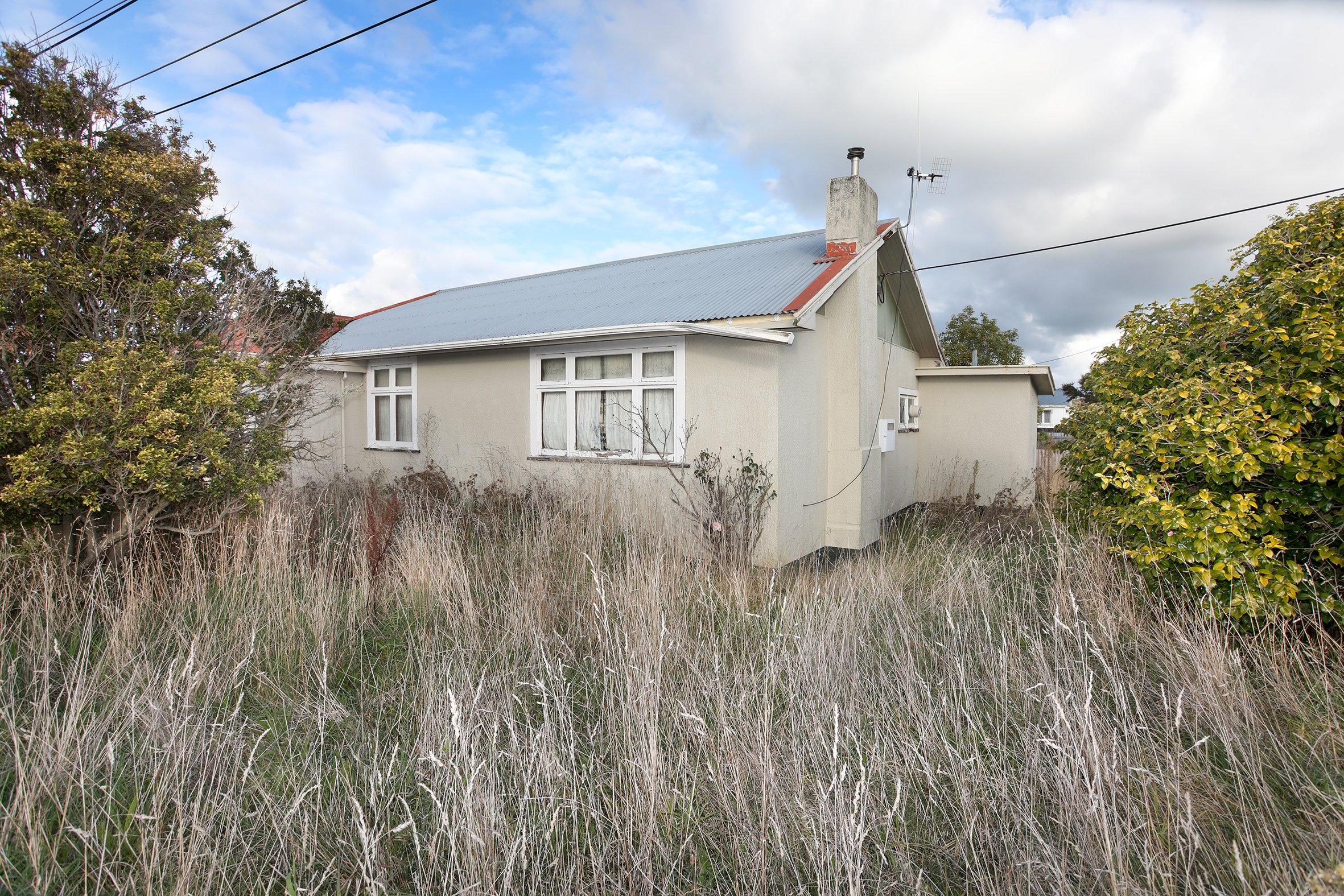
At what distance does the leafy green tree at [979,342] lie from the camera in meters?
26.6

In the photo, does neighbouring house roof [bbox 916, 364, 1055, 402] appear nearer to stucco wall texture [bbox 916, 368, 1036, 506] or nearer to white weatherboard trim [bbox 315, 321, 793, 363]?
stucco wall texture [bbox 916, 368, 1036, 506]

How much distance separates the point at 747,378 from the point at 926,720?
5402 mm

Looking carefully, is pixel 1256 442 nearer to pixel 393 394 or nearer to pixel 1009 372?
pixel 1009 372

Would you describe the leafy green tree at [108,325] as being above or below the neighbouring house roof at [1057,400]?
below

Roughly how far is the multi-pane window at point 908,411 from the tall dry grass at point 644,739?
7.51 meters

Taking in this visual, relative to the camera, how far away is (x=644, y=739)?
102 inches

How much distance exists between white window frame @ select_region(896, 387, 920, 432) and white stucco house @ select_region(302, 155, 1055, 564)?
6 cm

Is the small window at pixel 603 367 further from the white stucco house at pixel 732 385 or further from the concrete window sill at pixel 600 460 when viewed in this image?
the concrete window sill at pixel 600 460

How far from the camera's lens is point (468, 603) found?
4.21m

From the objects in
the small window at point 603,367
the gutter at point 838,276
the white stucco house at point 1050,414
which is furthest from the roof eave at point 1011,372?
the small window at point 603,367

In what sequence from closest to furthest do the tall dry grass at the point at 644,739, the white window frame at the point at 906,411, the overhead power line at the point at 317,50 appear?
the tall dry grass at the point at 644,739
the overhead power line at the point at 317,50
the white window frame at the point at 906,411

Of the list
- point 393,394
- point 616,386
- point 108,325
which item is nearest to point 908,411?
point 616,386

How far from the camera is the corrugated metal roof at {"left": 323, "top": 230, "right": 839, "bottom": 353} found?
873 cm

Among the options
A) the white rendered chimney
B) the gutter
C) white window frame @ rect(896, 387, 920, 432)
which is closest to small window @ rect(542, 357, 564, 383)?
the gutter
